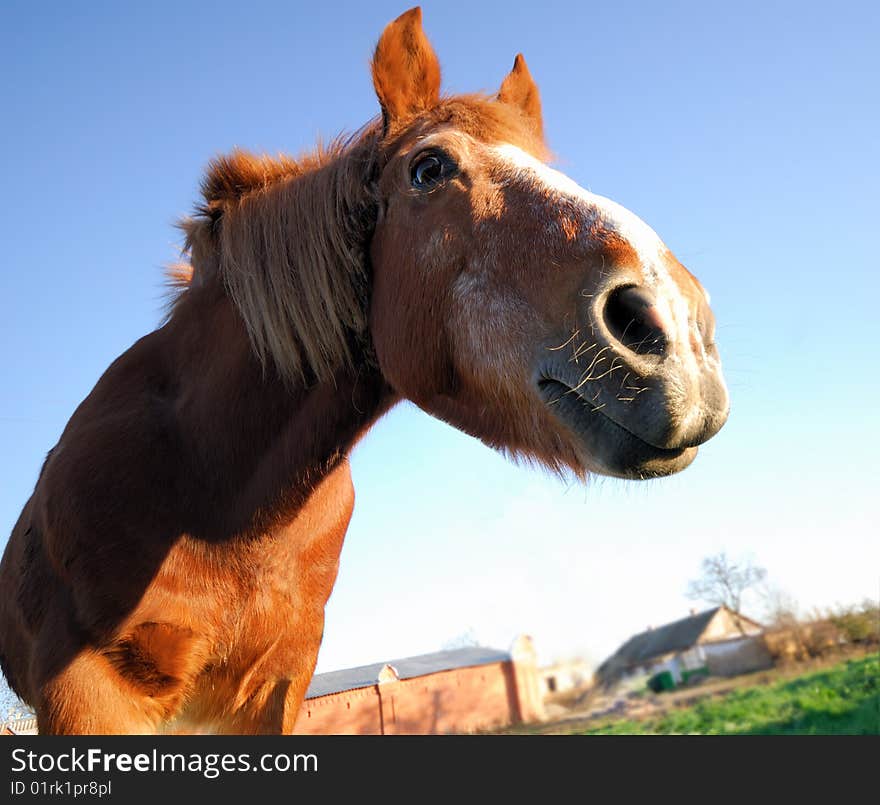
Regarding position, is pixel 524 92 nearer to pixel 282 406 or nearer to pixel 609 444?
pixel 282 406

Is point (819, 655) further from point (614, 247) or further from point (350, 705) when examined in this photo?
point (614, 247)

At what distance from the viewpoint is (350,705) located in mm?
6992

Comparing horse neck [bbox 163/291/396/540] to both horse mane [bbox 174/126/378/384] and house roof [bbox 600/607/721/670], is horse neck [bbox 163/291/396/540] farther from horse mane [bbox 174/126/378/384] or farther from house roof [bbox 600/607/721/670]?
house roof [bbox 600/607/721/670]

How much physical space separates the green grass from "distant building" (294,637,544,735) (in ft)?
8.23

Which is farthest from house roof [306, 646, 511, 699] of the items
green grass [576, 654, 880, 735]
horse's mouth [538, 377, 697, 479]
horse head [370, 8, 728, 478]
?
green grass [576, 654, 880, 735]

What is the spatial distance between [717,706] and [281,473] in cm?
926

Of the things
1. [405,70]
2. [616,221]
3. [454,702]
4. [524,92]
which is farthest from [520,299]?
[454,702]

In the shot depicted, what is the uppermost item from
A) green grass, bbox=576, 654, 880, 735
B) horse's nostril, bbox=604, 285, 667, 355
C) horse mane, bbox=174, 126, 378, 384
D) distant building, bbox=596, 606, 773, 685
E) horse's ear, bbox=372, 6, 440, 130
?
horse's ear, bbox=372, 6, 440, 130

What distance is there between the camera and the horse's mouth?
5.41 ft

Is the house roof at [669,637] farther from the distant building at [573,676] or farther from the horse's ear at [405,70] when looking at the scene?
the horse's ear at [405,70]

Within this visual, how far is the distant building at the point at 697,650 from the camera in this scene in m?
6.33

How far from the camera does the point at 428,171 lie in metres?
2.37

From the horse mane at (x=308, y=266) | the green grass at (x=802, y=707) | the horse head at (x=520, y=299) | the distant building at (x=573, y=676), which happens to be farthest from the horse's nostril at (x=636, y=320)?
the green grass at (x=802, y=707)

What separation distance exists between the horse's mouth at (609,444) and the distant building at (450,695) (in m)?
5.38
